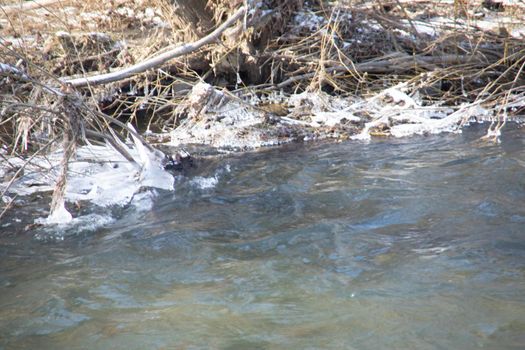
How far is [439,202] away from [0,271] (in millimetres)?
3765

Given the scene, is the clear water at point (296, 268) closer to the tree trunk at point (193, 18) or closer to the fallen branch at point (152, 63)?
the fallen branch at point (152, 63)

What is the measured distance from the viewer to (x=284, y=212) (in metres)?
6.11

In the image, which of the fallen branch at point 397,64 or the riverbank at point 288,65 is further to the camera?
the fallen branch at point 397,64

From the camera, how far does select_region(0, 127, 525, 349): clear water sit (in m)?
3.86

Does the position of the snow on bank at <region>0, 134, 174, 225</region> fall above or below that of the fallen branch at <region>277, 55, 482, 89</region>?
below

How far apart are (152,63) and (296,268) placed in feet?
15.8

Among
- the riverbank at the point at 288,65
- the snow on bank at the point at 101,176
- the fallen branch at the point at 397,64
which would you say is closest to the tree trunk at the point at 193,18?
the riverbank at the point at 288,65

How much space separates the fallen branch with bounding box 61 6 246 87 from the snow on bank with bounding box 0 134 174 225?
89cm

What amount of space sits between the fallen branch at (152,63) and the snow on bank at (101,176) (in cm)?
89

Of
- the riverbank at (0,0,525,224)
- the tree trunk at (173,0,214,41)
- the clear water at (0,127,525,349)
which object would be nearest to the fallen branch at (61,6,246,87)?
the riverbank at (0,0,525,224)

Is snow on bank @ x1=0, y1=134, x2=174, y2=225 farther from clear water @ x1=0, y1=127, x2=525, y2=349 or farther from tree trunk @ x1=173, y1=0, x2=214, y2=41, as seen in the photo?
tree trunk @ x1=173, y1=0, x2=214, y2=41

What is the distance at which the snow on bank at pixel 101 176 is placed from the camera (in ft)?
23.2

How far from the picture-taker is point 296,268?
4.75m

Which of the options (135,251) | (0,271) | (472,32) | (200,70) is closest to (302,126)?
(200,70)
